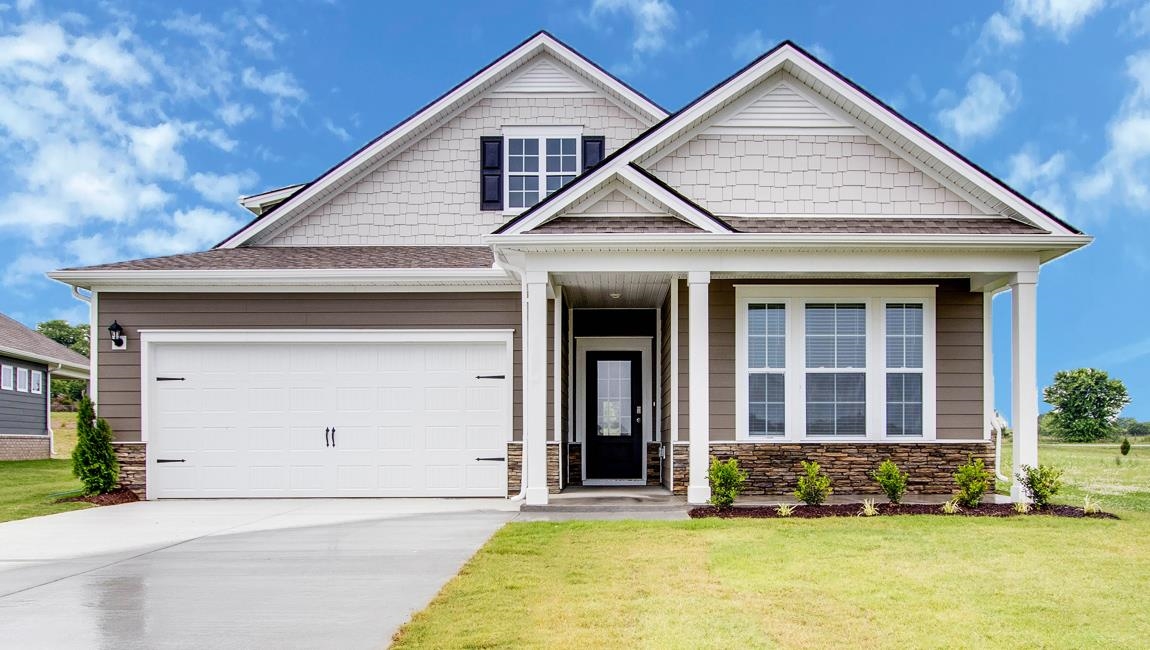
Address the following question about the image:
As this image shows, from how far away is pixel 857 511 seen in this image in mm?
10312

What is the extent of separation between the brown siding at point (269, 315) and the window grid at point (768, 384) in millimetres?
3105

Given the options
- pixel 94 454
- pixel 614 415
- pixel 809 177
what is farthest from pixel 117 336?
pixel 809 177

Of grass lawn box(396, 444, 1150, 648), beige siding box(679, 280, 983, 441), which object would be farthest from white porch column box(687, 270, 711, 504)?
grass lawn box(396, 444, 1150, 648)

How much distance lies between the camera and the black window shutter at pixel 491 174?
14.9 metres

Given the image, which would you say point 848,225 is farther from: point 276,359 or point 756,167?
point 276,359

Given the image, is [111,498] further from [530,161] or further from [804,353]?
[804,353]

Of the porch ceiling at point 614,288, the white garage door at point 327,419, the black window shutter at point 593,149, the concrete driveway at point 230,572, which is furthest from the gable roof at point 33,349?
the porch ceiling at point 614,288

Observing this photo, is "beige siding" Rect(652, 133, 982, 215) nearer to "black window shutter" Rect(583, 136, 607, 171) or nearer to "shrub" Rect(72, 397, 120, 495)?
"black window shutter" Rect(583, 136, 607, 171)

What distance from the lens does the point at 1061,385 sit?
117 ft

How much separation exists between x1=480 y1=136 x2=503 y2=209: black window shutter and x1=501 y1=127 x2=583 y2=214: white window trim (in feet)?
0.27

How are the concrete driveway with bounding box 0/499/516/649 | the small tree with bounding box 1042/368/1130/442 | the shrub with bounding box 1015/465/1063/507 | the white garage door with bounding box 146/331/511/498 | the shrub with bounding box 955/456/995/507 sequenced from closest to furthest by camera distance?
the concrete driveway with bounding box 0/499/516/649, the shrub with bounding box 955/456/995/507, the shrub with bounding box 1015/465/1063/507, the white garage door with bounding box 146/331/511/498, the small tree with bounding box 1042/368/1130/442

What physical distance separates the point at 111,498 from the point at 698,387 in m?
7.97

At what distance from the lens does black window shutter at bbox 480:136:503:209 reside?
14.9m

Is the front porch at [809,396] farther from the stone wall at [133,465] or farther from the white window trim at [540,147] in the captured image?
the stone wall at [133,465]
